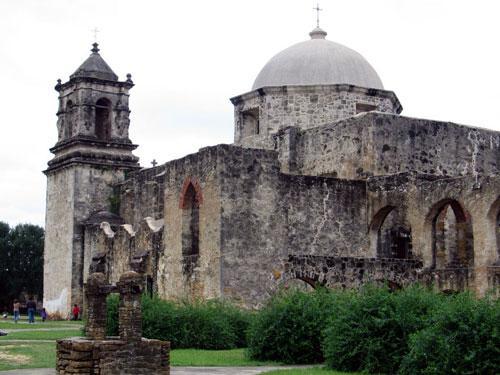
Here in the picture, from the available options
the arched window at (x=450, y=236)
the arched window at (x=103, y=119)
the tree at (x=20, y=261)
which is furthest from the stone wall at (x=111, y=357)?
the tree at (x=20, y=261)

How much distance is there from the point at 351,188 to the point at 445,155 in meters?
3.92

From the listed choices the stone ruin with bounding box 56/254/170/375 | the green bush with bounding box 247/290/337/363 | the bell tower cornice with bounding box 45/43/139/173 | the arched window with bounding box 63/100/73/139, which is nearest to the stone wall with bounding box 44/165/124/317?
the bell tower cornice with bounding box 45/43/139/173

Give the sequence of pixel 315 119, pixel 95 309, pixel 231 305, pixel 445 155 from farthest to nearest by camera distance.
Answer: pixel 315 119 < pixel 445 155 < pixel 231 305 < pixel 95 309

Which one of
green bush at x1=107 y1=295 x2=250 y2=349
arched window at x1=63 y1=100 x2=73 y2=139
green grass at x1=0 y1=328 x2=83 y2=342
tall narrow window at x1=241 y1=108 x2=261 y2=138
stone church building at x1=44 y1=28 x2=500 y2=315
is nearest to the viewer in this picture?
green bush at x1=107 y1=295 x2=250 y2=349

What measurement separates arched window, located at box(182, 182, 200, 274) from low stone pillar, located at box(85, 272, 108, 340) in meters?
10.1

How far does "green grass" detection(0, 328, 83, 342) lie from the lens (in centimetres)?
2384

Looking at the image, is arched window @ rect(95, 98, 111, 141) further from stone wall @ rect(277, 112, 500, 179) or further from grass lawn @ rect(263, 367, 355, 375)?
grass lawn @ rect(263, 367, 355, 375)

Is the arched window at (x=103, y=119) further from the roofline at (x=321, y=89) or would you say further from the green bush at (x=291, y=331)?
the green bush at (x=291, y=331)

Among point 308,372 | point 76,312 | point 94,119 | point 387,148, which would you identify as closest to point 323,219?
point 387,148

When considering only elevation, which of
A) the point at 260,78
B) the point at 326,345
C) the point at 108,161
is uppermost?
the point at 260,78

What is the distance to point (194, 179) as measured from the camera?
86.6 ft

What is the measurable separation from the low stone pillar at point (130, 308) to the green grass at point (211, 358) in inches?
81.7

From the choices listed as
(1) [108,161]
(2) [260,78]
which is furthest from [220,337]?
(1) [108,161]

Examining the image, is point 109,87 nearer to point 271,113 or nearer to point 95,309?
point 271,113
